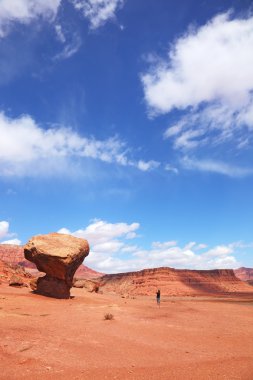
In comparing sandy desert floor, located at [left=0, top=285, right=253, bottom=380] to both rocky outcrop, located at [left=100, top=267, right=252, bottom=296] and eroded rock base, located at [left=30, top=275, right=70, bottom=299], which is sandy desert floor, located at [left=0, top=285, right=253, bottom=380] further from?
rocky outcrop, located at [left=100, top=267, right=252, bottom=296]

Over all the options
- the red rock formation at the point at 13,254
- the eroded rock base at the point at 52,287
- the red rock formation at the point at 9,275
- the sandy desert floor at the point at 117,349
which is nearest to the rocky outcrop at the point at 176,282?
the red rock formation at the point at 9,275

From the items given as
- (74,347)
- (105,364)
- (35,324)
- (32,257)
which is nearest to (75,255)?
(32,257)

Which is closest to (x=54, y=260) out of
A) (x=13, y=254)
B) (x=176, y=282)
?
(x=176, y=282)

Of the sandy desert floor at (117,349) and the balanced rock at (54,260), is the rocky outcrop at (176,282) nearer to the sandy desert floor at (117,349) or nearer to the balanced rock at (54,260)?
the balanced rock at (54,260)

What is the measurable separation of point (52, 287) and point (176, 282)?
8461cm

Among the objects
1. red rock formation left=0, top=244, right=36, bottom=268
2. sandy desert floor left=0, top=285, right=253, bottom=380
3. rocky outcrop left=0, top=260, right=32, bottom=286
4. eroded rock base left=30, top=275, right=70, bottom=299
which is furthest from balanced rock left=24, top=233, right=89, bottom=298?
red rock formation left=0, top=244, right=36, bottom=268

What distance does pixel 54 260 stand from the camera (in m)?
24.8

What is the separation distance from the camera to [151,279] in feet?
349

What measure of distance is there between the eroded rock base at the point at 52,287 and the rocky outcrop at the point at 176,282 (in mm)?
72025

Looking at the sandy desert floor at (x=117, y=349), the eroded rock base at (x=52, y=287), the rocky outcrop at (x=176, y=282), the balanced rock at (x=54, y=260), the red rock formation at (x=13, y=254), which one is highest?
the red rock formation at (x=13, y=254)

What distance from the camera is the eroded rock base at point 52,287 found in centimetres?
2566

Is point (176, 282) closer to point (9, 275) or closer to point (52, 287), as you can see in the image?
point (9, 275)

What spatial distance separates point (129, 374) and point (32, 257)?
1866 centimetres

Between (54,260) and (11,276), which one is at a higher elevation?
(11,276)
